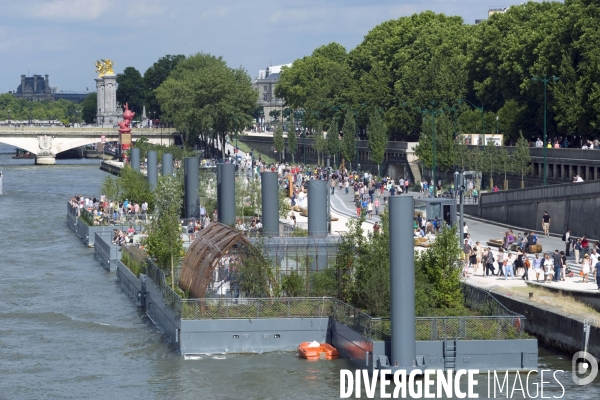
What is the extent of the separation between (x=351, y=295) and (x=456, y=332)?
453 centimetres

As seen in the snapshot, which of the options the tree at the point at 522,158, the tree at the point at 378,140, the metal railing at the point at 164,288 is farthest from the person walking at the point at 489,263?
the tree at the point at 378,140

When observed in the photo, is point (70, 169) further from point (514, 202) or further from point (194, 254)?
point (194, 254)

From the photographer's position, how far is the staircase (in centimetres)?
3144

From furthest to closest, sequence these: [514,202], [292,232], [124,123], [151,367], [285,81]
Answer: [285,81], [124,123], [514,202], [292,232], [151,367]

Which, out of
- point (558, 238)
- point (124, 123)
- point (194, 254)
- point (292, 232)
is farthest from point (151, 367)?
point (124, 123)

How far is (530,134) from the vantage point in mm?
76000

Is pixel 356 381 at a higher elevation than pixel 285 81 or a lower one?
lower

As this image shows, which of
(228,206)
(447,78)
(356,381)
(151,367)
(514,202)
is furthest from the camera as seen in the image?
(447,78)

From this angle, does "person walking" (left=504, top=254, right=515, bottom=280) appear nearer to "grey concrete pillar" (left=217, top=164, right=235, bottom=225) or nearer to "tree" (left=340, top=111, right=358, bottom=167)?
"grey concrete pillar" (left=217, top=164, right=235, bottom=225)

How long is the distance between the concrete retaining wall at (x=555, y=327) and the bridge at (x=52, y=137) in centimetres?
11555

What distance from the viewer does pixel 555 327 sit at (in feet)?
112

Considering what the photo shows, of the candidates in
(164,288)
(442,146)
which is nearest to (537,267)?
(164,288)

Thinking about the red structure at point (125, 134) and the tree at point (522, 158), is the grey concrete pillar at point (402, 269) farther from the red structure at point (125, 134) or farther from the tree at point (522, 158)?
the red structure at point (125, 134)

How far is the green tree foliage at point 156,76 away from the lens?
192500 millimetres
